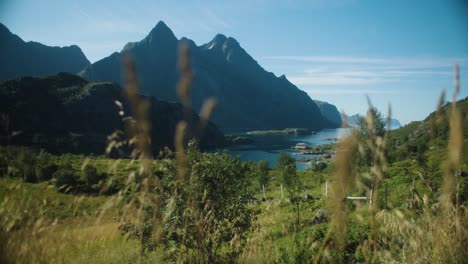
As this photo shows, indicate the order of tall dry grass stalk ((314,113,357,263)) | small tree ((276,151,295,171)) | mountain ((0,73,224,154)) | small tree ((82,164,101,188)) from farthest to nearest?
mountain ((0,73,224,154))
small tree ((276,151,295,171))
small tree ((82,164,101,188))
tall dry grass stalk ((314,113,357,263))

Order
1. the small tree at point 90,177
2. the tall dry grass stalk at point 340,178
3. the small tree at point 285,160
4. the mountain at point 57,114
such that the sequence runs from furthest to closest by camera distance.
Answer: the mountain at point 57,114 < the small tree at point 285,160 < the small tree at point 90,177 < the tall dry grass stalk at point 340,178

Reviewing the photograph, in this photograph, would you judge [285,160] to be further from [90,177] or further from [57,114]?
[57,114]

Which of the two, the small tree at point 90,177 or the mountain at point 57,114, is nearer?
the small tree at point 90,177

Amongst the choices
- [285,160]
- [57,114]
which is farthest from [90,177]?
[57,114]

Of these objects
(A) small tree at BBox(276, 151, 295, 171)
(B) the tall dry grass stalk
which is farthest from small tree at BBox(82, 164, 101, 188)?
(A) small tree at BBox(276, 151, 295, 171)

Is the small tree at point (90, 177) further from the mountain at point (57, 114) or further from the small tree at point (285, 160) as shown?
the mountain at point (57, 114)

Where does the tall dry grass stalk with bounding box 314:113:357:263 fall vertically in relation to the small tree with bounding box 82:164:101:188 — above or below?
above

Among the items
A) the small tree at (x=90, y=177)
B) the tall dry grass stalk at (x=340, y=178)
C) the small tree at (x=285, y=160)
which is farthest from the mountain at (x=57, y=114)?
the tall dry grass stalk at (x=340, y=178)

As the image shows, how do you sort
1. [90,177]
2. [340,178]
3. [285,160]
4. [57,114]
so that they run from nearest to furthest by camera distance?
[340,178] < [90,177] < [285,160] < [57,114]

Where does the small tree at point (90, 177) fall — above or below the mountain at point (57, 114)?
below

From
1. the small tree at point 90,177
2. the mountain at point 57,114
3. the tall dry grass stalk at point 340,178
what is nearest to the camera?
the tall dry grass stalk at point 340,178

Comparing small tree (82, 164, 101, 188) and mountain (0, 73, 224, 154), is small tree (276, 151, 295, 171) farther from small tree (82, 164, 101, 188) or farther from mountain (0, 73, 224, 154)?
mountain (0, 73, 224, 154)

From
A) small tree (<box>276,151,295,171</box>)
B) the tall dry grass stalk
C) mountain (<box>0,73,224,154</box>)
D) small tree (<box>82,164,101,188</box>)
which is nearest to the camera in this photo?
the tall dry grass stalk

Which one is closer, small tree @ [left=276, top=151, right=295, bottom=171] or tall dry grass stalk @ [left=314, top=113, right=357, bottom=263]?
tall dry grass stalk @ [left=314, top=113, right=357, bottom=263]
